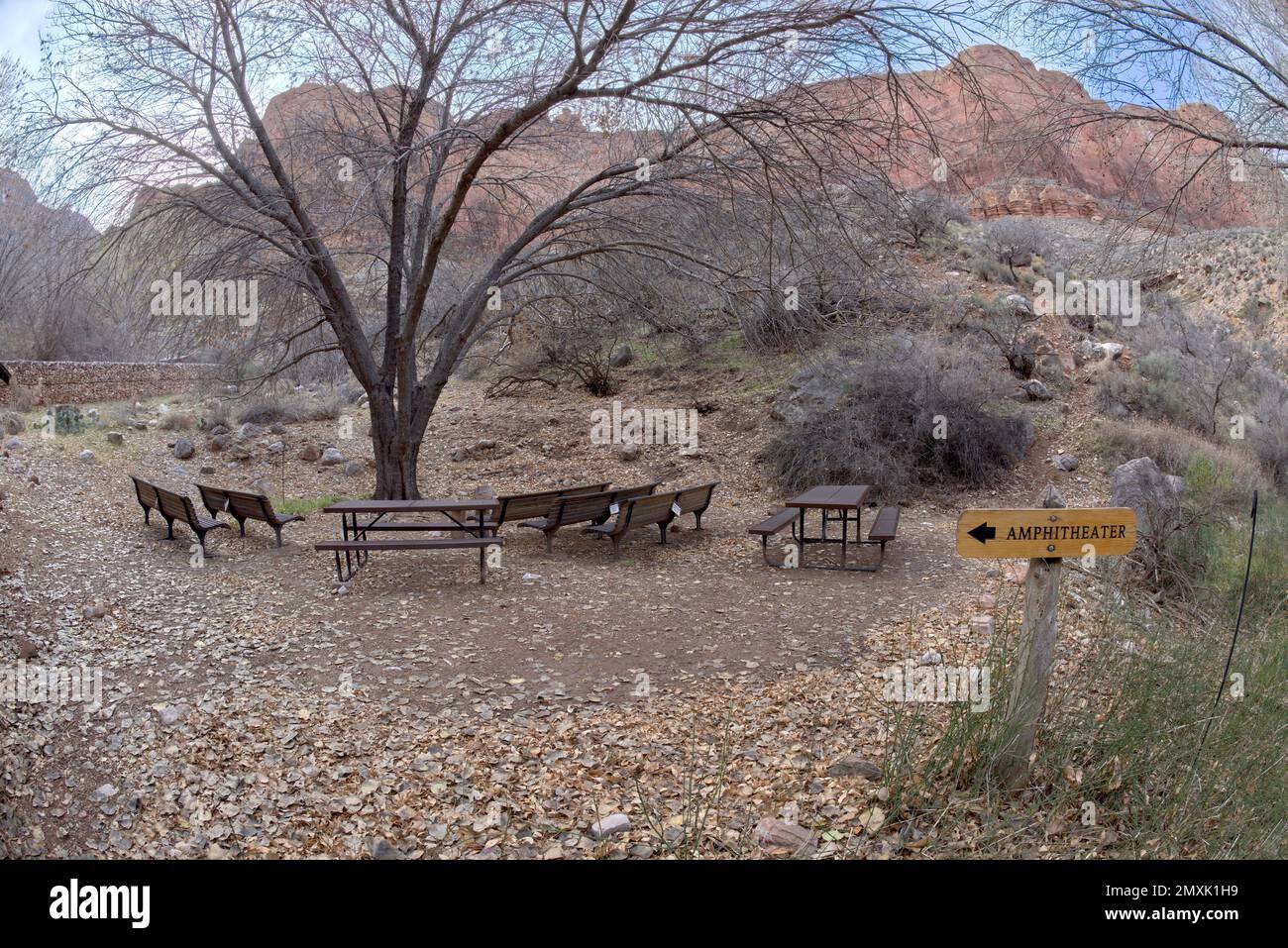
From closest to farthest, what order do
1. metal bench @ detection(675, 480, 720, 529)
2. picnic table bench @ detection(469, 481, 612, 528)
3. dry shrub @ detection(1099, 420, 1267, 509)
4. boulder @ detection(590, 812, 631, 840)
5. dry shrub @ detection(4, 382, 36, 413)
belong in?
boulder @ detection(590, 812, 631, 840) < picnic table bench @ detection(469, 481, 612, 528) < metal bench @ detection(675, 480, 720, 529) < dry shrub @ detection(1099, 420, 1267, 509) < dry shrub @ detection(4, 382, 36, 413)

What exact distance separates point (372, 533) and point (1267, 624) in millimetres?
7979

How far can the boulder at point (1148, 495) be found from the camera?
798cm

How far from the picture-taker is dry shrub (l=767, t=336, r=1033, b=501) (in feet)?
36.5

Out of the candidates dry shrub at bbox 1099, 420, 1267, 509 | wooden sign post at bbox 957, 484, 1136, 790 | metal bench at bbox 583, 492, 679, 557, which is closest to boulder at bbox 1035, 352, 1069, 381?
dry shrub at bbox 1099, 420, 1267, 509

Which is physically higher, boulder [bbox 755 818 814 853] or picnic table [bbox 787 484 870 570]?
picnic table [bbox 787 484 870 570]

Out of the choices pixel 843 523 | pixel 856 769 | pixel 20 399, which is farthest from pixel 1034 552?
pixel 20 399

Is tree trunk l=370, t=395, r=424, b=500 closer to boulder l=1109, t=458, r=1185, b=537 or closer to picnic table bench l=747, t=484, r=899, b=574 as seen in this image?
picnic table bench l=747, t=484, r=899, b=574

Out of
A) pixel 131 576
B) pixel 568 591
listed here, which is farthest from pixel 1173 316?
pixel 131 576

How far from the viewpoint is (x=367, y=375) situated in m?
10.6

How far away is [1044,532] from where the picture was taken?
3.38 m

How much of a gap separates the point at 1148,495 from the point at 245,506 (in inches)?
357

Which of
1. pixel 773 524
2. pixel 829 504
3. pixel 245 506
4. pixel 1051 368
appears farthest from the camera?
pixel 1051 368

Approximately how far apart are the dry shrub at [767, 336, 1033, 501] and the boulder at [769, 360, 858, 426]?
26 centimetres

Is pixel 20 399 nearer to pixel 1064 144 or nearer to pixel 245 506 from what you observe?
pixel 245 506
